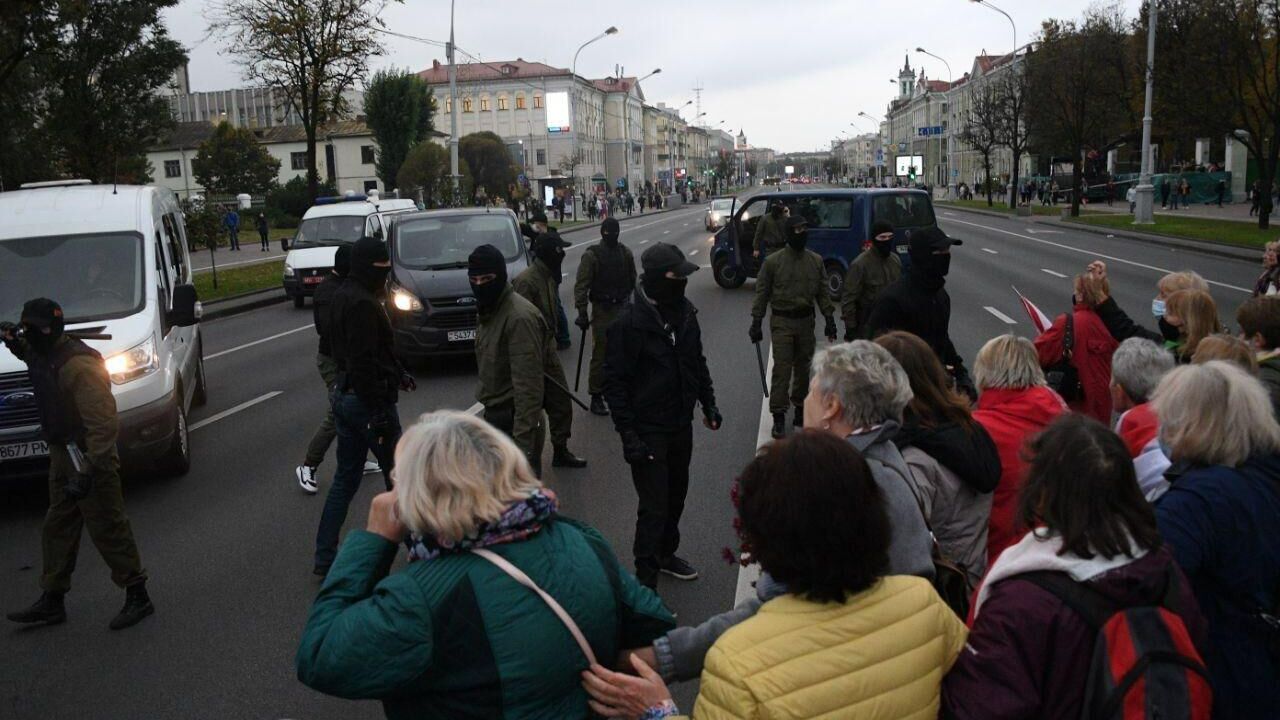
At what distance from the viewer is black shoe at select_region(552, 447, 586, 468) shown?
27.9ft

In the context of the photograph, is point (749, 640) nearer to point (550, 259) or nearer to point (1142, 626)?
point (1142, 626)

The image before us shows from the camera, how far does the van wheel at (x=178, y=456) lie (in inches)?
337

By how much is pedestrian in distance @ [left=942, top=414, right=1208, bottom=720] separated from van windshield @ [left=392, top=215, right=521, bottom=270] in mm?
11487

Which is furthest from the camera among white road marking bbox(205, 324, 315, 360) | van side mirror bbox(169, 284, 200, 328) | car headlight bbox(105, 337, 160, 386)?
white road marking bbox(205, 324, 315, 360)

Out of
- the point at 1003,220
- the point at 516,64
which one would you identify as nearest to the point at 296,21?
the point at 1003,220

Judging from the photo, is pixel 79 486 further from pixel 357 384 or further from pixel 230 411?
pixel 230 411

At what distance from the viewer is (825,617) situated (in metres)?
2.24

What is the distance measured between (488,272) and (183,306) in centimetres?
393

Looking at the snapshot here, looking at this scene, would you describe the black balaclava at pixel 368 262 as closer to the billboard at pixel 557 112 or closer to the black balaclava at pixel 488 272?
the black balaclava at pixel 488 272

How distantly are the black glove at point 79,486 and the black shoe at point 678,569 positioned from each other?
3.13 m

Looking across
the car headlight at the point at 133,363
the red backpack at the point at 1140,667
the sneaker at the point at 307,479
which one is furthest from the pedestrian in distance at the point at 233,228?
the red backpack at the point at 1140,667

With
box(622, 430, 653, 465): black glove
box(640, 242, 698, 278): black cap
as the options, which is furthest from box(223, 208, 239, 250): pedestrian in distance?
box(622, 430, 653, 465): black glove

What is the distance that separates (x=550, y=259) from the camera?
29.0 ft

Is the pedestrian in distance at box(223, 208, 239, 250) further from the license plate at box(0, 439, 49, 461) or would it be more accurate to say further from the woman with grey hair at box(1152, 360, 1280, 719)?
the woman with grey hair at box(1152, 360, 1280, 719)
